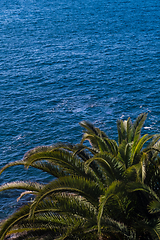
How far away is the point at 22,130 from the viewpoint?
92.3ft

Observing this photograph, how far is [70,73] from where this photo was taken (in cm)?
3919

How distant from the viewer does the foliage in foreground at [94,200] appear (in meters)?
10.3

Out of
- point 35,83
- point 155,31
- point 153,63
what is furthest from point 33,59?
point 155,31

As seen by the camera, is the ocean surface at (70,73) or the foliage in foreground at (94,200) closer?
the foliage in foreground at (94,200)

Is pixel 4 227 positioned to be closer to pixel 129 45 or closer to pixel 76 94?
pixel 76 94

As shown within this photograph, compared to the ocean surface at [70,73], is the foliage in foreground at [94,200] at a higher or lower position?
lower

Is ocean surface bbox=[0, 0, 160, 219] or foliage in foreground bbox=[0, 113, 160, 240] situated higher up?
ocean surface bbox=[0, 0, 160, 219]

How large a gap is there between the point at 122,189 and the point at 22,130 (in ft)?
61.9

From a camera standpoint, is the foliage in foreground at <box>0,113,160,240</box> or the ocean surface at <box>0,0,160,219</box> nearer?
the foliage in foreground at <box>0,113,160,240</box>

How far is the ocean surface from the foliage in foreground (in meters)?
8.13

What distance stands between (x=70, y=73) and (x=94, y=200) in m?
29.5

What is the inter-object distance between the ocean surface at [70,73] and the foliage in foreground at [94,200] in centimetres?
813

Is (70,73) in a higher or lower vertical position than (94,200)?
higher

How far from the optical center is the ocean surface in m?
27.7
